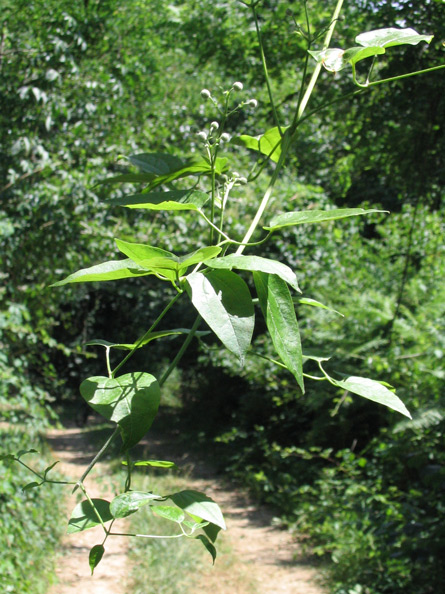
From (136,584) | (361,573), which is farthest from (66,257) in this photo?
(361,573)

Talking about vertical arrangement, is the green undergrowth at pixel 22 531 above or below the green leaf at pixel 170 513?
below

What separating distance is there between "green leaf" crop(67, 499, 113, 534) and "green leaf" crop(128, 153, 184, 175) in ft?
0.98

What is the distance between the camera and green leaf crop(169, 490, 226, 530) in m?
0.41

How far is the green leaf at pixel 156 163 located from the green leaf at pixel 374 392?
0.26 metres

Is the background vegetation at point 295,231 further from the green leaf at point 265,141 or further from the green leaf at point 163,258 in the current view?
the green leaf at point 163,258

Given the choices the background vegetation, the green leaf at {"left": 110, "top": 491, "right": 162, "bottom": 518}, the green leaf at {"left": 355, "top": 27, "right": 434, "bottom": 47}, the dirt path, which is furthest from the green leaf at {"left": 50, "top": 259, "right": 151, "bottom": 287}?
the dirt path

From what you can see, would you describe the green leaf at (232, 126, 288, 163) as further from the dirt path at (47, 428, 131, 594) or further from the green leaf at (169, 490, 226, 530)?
the dirt path at (47, 428, 131, 594)

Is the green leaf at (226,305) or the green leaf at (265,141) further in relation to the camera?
the green leaf at (265,141)

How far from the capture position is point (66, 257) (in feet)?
12.9

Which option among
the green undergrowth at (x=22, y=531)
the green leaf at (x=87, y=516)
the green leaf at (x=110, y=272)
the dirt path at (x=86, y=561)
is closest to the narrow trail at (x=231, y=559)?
the dirt path at (x=86, y=561)

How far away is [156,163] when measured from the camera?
59 cm

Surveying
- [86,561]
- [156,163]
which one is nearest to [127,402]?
[156,163]

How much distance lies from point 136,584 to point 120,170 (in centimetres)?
293

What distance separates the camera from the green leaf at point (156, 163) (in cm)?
58
